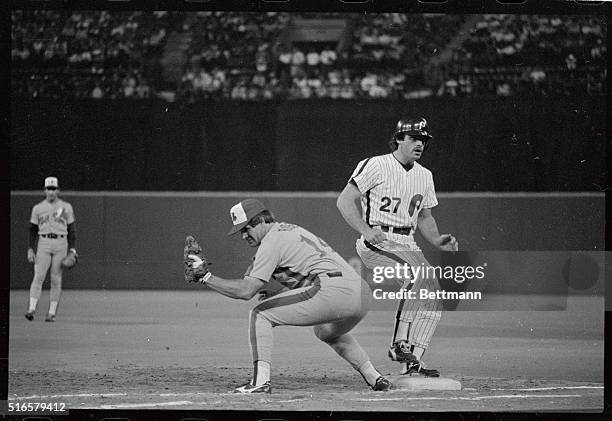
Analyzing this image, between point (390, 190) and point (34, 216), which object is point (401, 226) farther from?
point (34, 216)

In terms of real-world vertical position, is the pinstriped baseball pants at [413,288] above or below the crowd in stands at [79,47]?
below

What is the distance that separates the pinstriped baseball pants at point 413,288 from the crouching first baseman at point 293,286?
246mm

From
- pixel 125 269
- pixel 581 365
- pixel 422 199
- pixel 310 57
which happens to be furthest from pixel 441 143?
pixel 125 269


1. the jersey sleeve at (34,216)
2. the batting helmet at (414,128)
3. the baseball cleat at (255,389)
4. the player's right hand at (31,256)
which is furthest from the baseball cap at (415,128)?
the player's right hand at (31,256)

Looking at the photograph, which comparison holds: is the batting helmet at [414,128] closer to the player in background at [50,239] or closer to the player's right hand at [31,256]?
the player in background at [50,239]

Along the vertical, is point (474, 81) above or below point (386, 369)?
above

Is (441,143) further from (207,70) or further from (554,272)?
(207,70)

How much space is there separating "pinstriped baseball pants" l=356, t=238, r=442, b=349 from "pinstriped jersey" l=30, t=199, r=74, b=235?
6.09 feet

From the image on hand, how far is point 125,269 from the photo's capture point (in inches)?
326

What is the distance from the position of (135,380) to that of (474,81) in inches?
115

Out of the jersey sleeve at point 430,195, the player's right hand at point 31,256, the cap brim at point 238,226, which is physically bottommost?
the player's right hand at point 31,256

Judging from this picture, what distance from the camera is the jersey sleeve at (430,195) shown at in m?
7.85

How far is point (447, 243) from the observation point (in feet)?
25.3

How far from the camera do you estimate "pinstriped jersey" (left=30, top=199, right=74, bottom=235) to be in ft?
25.3
